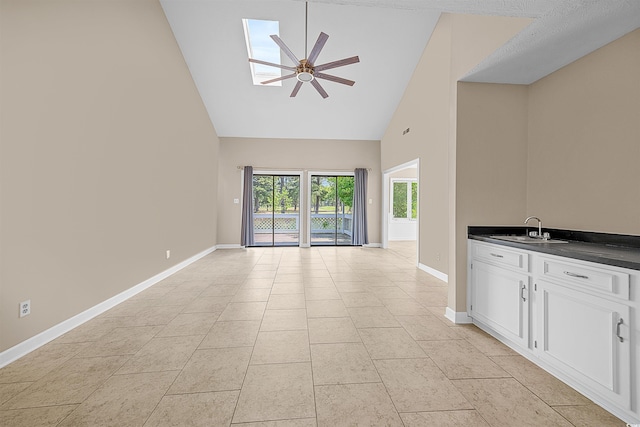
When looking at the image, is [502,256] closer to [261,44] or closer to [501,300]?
[501,300]

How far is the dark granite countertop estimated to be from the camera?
1579mm

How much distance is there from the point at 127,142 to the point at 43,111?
1163 millimetres

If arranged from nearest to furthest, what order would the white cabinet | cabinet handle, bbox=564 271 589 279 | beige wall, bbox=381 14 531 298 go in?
the white cabinet
cabinet handle, bbox=564 271 589 279
beige wall, bbox=381 14 531 298

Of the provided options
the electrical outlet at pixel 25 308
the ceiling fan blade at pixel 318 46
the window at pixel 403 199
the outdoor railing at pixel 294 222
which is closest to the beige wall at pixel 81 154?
the electrical outlet at pixel 25 308

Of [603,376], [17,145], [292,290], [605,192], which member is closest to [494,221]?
[605,192]

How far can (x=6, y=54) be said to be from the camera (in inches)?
77.9

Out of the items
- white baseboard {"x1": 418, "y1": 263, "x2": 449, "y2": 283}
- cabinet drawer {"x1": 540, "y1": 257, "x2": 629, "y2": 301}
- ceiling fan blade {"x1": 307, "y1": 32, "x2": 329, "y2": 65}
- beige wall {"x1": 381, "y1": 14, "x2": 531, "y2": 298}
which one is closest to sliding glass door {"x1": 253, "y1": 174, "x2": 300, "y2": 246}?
beige wall {"x1": 381, "y1": 14, "x2": 531, "y2": 298}

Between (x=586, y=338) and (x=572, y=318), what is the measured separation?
0.12m

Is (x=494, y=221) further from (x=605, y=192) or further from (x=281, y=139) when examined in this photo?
(x=281, y=139)

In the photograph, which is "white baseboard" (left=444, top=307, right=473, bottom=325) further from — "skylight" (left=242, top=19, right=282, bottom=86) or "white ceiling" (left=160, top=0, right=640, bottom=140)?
"skylight" (left=242, top=19, right=282, bottom=86)

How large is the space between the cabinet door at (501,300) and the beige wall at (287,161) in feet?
17.2

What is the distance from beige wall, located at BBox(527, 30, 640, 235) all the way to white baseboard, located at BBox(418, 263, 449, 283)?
1.86 m

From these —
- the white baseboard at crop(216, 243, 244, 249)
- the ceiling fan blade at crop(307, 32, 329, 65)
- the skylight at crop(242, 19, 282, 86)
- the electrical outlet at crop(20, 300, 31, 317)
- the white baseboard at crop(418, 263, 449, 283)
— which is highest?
the skylight at crop(242, 19, 282, 86)

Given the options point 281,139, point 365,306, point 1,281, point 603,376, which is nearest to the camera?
point 603,376
